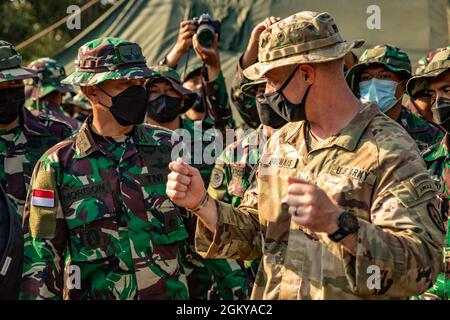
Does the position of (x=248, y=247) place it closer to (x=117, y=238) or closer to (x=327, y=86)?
(x=327, y=86)

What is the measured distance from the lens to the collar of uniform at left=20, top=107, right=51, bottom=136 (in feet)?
22.4

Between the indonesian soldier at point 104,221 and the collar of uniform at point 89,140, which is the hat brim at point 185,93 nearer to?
the collar of uniform at point 89,140

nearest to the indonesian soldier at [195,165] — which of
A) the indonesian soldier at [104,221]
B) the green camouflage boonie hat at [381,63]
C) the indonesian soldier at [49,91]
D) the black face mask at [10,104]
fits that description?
the indonesian soldier at [104,221]

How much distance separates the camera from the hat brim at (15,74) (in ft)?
21.7

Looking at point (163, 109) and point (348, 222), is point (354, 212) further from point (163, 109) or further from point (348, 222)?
point (163, 109)

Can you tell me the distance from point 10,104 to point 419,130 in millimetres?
2980

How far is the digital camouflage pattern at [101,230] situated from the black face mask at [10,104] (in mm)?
1516

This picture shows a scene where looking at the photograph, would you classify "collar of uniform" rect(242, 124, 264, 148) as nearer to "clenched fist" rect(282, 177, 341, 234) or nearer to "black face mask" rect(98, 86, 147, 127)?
"black face mask" rect(98, 86, 147, 127)

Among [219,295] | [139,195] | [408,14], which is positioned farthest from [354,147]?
[408,14]

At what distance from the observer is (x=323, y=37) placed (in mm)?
3836

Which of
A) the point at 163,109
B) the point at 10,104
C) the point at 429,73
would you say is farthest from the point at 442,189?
the point at 10,104

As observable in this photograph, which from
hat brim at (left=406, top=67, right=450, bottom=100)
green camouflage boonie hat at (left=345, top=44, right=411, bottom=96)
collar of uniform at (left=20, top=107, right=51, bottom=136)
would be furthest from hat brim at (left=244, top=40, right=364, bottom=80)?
collar of uniform at (left=20, top=107, right=51, bottom=136)

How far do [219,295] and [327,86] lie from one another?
2907 mm
